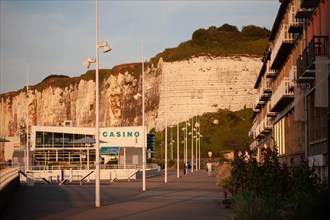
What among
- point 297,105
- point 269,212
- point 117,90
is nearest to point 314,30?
point 297,105

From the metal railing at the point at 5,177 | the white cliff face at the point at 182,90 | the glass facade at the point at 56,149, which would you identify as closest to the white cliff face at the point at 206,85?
the white cliff face at the point at 182,90

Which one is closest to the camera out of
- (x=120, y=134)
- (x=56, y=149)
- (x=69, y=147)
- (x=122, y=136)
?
(x=122, y=136)

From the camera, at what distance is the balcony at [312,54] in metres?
27.3

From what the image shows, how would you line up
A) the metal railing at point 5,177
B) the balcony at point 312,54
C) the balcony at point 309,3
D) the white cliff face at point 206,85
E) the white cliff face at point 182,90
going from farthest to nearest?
the white cliff face at point 182,90, the white cliff face at point 206,85, the balcony at point 309,3, the balcony at point 312,54, the metal railing at point 5,177

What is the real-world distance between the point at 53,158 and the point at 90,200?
72.3 metres

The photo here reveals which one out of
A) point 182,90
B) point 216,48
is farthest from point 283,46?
point 216,48

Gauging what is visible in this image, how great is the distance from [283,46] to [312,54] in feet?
55.2

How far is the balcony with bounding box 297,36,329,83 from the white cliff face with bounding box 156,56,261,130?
10705cm

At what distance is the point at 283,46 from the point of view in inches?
1722

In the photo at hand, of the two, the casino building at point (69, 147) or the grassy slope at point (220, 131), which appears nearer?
the casino building at point (69, 147)

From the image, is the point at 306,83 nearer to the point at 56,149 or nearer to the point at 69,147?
the point at 56,149

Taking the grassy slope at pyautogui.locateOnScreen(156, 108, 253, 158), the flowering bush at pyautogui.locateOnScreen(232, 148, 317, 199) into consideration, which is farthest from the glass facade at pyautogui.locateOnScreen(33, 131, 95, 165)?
the flowering bush at pyautogui.locateOnScreen(232, 148, 317, 199)

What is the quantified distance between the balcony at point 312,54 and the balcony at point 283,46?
1126 centimetres

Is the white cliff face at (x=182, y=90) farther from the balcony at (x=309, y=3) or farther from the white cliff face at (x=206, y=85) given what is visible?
the balcony at (x=309, y=3)
